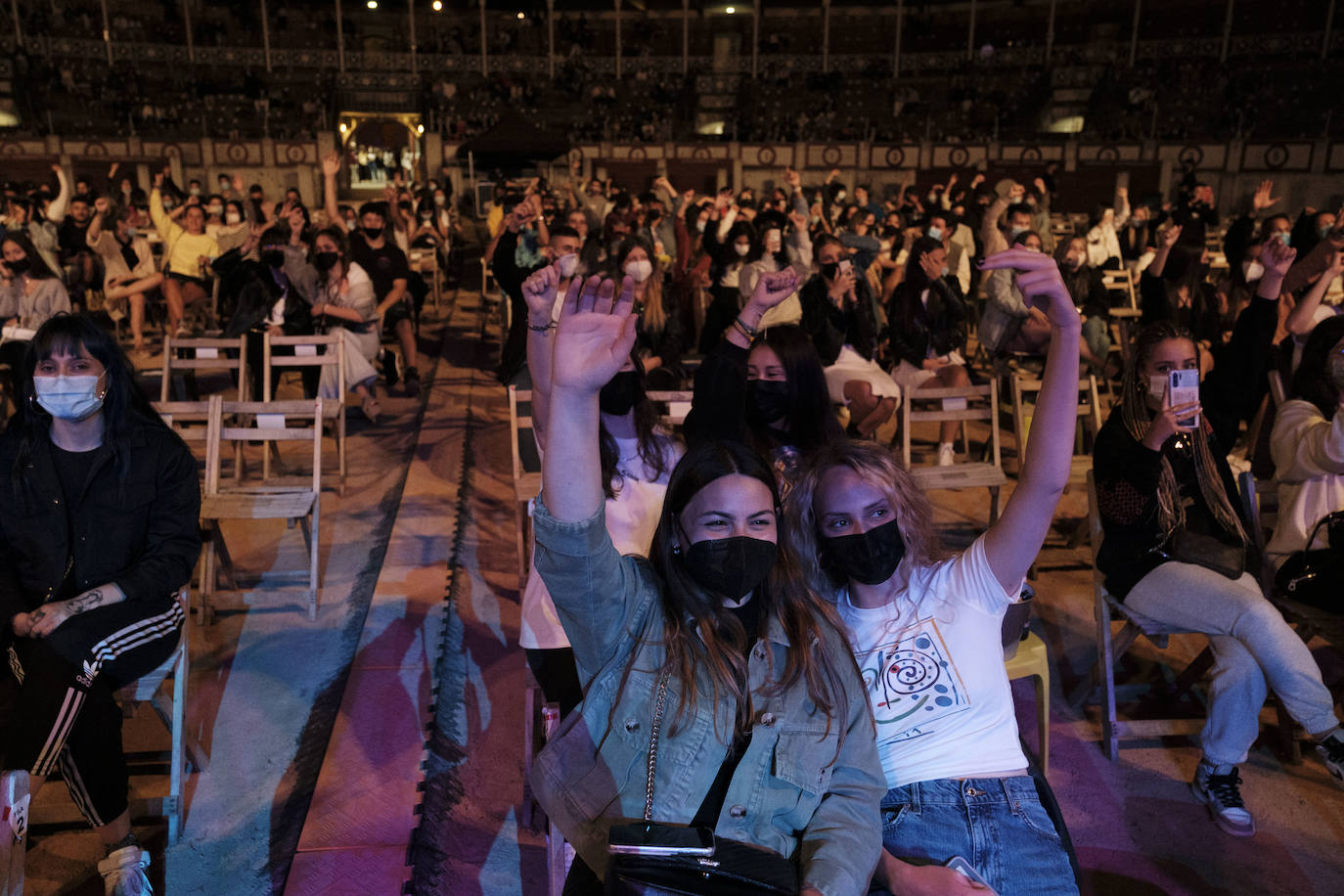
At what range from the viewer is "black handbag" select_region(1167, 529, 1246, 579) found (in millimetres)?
3447

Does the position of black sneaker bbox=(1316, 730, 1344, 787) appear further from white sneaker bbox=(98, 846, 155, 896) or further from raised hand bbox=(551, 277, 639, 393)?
white sneaker bbox=(98, 846, 155, 896)

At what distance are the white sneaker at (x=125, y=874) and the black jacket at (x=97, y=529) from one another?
78 centimetres

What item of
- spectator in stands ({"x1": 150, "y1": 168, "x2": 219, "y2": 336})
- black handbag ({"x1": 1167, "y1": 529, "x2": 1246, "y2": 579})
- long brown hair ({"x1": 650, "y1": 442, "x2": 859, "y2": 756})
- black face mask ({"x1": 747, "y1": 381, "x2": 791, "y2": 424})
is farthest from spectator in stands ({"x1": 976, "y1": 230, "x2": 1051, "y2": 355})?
spectator in stands ({"x1": 150, "y1": 168, "x2": 219, "y2": 336})

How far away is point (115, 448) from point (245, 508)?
156 cm

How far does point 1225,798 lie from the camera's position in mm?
3381

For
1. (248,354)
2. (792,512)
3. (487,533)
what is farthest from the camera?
(248,354)

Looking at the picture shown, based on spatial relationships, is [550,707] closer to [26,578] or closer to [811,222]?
[26,578]

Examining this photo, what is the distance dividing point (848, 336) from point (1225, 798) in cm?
434

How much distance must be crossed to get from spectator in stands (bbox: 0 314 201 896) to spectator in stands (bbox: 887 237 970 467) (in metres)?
4.88

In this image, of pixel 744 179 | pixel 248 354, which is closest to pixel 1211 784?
pixel 248 354

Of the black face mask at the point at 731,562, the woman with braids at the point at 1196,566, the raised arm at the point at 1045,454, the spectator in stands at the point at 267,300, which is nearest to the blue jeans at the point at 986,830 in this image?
the raised arm at the point at 1045,454

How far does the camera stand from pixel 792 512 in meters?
2.55

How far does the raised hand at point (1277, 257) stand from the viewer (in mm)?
4207

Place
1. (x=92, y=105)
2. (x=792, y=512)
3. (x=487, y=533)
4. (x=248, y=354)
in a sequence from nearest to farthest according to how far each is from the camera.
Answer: (x=792, y=512) → (x=487, y=533) → (x=248, y=354) → (x=92, y=105)
